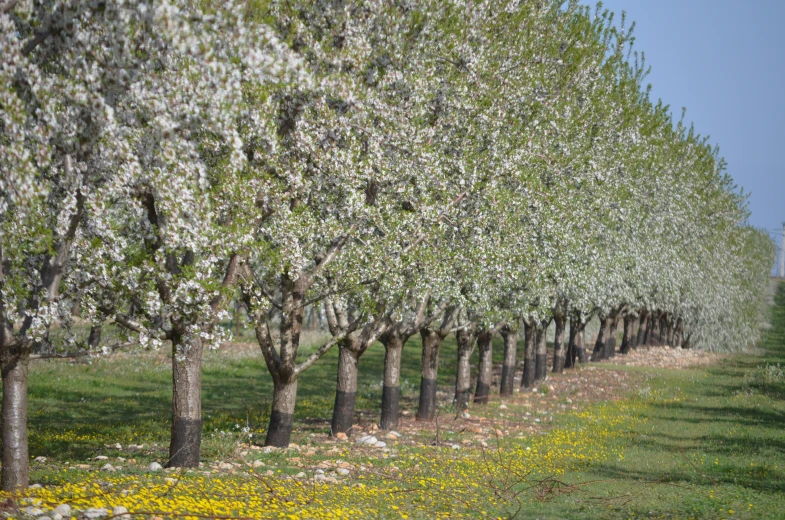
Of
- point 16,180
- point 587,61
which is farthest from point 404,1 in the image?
point 587,61

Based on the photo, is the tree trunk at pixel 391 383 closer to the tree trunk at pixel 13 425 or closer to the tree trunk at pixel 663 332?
the tree trunk at pixel 13 425

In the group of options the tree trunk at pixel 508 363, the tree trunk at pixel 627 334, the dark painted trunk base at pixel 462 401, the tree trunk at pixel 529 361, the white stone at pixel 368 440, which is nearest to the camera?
the white stone at pixel 368 440

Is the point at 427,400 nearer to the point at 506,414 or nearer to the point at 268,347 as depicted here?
the point at 506,414

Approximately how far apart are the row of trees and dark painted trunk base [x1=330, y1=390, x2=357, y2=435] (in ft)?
0.21

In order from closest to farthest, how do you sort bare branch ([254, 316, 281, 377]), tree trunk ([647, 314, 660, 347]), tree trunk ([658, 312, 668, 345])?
bare branch ([254, 316, 281, 377]) → tree trunk ([647, 314, 660, 347]) → tree trunk ([658, 312, 668, 345])

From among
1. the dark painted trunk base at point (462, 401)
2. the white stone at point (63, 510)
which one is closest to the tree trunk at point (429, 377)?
the dark painted trunk base at point (462, 401)

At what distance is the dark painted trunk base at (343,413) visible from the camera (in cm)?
2556

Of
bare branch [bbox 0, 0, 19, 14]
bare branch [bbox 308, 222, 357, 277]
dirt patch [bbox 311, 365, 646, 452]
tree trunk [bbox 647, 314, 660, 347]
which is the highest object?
bare branch [bbox 0, 0, 19, 14]

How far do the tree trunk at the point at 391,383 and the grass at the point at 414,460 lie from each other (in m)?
2.05

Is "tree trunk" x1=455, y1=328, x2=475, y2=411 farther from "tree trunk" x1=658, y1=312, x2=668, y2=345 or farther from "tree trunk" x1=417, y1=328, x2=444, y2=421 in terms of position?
"tree trunk" x1=658, y1=312, x2=668, y2=345

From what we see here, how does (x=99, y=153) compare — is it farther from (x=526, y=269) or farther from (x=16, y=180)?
(x=526, y=269)

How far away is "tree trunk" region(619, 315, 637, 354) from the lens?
7171 centimetres

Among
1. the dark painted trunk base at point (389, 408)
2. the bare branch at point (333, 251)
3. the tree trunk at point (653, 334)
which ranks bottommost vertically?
the dark painted trunk base at point (389, 408)

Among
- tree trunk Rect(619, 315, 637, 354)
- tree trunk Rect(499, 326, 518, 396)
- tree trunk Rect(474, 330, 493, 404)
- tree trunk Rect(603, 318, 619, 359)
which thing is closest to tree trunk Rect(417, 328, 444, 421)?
tree trunk Rect(474, 330, 493, 404)
